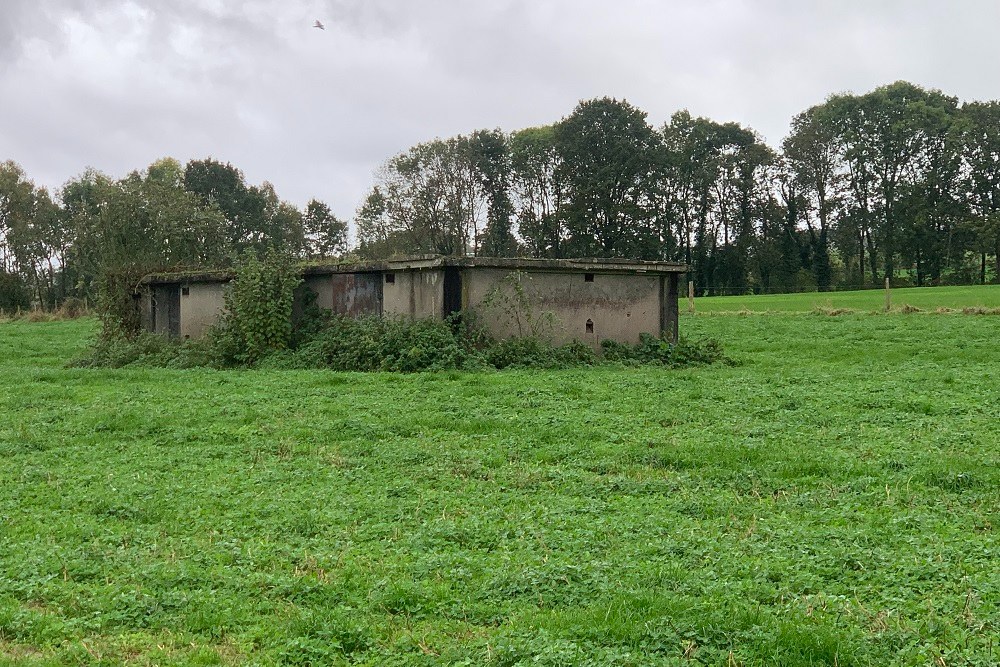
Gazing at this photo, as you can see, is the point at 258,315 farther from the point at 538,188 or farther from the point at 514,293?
the point at 538,188

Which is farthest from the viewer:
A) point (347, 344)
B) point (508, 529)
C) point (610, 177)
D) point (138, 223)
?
point (610, 177)

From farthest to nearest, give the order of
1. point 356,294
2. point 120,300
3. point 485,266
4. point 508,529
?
1. point 120,300
2. point 356,294
3. point 485,266
4. point 508,529

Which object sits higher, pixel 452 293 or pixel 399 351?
pixel 452 293

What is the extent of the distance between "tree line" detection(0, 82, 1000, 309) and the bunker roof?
32.9 metres

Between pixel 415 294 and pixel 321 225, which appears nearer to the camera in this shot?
pixel 415 294

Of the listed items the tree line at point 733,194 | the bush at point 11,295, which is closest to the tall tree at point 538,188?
the tree line at point 733,194

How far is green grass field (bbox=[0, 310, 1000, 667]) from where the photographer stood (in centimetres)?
367

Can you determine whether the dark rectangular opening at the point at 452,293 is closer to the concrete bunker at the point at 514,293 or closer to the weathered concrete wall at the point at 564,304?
the concrete bunker at the point at 514,293

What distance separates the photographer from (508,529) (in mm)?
5242

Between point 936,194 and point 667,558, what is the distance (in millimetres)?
55481

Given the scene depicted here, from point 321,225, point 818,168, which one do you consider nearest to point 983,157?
point 818,168

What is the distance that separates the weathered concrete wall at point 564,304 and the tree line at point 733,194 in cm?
3285

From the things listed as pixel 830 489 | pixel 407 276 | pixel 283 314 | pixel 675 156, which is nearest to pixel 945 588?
pixel 830 489

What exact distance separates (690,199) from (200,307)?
148 feet
